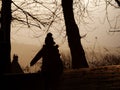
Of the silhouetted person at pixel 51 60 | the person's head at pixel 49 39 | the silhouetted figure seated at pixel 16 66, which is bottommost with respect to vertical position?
the silhouetted figure seated at pixel 16 66

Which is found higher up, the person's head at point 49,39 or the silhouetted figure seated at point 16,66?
the person's head at point 49,39

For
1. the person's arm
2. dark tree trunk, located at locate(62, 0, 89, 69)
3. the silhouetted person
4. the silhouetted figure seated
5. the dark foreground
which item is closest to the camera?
the dark foreground

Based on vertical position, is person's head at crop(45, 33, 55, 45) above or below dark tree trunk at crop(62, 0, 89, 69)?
above

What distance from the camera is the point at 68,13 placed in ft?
64.1

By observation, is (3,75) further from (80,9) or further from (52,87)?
(80,9)

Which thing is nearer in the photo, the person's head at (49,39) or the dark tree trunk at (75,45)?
the person's head at (49,39)

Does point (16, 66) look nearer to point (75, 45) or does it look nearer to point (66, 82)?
point (75, 45)

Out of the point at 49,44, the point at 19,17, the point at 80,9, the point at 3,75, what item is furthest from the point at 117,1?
the point at 3,75

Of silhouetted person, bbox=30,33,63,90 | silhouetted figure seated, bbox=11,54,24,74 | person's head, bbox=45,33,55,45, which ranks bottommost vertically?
silhouetted figure seated, bbox=11,54,24,74

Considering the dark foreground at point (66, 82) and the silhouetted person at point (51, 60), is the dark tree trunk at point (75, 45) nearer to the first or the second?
the dark foreground at point (66, 82)

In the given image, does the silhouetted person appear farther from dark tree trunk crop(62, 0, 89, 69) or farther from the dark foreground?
dark tree trunk crop(62, 0, 89, 69)

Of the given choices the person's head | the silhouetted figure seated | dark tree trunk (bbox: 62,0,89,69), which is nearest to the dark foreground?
the person's head

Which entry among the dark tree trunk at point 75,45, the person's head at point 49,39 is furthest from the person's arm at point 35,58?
the dark tree trunk at point 75,45

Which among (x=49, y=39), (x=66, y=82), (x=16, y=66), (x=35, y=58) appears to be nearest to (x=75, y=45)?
(x=16, y=66)
